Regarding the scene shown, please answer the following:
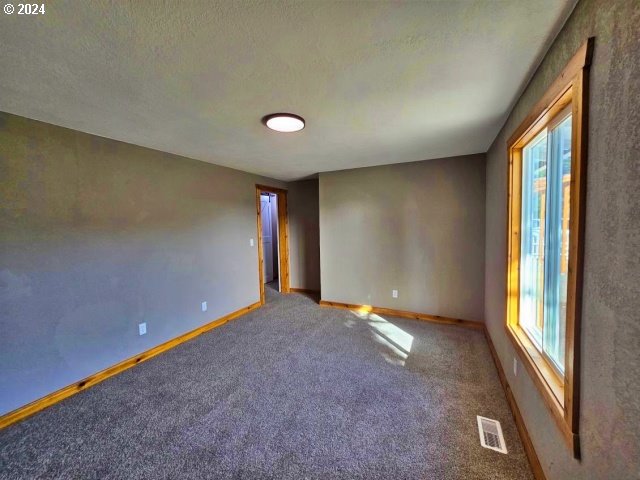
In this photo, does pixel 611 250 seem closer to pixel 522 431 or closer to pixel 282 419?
pixel 522 431

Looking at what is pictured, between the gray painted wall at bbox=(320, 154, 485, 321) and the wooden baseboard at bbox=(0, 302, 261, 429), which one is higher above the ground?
the gray painted wall at bbox=(320, 154, 485, 321)

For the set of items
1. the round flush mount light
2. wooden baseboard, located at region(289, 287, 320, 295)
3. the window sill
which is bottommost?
wooden baseboard, located at region(289, 287, 320, 295)

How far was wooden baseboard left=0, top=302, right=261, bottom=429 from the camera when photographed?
6.52 ft

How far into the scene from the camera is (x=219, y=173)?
12.5 feet

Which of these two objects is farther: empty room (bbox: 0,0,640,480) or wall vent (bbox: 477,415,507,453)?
wall vent (bbox: 477,415,507,453)

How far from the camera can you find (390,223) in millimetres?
3947

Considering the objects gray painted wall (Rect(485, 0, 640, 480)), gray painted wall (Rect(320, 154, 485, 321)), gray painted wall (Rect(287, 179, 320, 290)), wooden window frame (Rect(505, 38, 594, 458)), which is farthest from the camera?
gray painted wall (Rect(287, 179, 320, 290))

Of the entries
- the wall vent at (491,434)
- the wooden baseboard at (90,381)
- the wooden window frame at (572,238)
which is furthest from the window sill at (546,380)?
the wooden baseboard at (90,381)

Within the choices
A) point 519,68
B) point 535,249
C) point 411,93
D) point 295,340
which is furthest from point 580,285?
point 295,340

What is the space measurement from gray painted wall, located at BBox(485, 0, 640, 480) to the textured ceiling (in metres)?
0.38

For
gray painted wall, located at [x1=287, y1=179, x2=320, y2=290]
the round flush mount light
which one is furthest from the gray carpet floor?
gray painted wall, located at [x1=287, y1=179, x2=320, y2=290]

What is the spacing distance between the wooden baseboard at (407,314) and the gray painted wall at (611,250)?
253cm

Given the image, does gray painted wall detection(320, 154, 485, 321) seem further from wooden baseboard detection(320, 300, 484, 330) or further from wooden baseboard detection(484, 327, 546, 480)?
wooden baseboard detection(484, 327, 546, 480)

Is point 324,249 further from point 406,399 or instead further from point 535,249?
point 535,249
